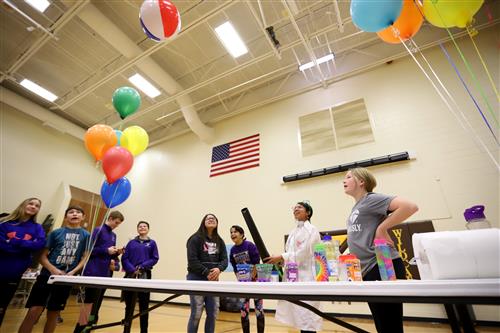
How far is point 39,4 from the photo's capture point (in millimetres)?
4148

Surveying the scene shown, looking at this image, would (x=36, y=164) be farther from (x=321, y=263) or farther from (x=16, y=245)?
(x=321, y=263)

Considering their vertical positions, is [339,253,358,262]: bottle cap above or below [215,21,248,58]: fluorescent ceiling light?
below

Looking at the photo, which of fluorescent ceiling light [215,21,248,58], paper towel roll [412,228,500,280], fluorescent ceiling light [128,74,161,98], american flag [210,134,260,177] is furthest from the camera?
american flag [210,134,260,177]

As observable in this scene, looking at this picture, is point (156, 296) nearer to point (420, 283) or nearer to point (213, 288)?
point (213, 288)

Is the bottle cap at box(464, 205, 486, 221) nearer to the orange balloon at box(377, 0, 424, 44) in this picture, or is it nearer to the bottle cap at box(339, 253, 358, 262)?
the orange balloon at box(377, 0, 424, 44)

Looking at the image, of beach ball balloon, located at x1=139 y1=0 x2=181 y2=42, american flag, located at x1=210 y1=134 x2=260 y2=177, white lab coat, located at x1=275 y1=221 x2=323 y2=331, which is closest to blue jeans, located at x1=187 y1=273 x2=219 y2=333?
white lab coat, located at x1=275 y1=221 x2=323 y2=331

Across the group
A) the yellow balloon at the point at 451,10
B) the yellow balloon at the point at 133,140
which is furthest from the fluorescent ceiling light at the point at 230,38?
the yellow balloon at the point at 451,10

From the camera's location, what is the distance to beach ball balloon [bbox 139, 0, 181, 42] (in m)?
2.42

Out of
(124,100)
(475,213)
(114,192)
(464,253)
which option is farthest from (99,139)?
(475,213)

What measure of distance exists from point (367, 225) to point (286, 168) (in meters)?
3.72

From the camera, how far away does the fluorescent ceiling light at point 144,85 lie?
538cm

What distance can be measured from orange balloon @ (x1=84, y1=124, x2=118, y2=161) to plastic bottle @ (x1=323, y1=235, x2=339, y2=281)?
2732 mm

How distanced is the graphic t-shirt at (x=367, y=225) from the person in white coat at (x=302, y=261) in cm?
53

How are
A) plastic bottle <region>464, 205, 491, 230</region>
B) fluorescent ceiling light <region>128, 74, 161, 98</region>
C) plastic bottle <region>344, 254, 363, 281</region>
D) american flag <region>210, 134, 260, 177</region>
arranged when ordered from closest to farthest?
plastic bottle <region>344, 254, 363, 281</region>
plastic bottle <region>464, 205, 491, 230</region>
fluorescent ceiling light <region>128, 74, 161, 98</region>
american flag <region>210, 134, 260, 177</region>
